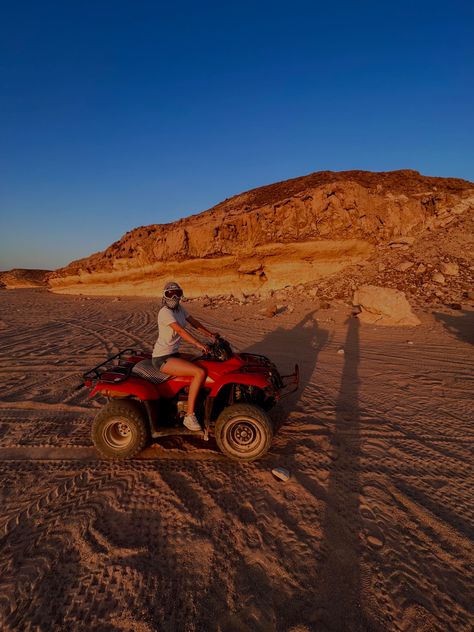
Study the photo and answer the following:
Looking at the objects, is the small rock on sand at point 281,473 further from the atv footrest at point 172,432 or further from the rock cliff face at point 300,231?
the rock cliff face at point 300,231

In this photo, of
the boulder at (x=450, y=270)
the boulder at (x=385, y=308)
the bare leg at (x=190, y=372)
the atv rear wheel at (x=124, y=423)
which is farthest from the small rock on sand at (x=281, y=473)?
the boulder at (x=450, y=270)

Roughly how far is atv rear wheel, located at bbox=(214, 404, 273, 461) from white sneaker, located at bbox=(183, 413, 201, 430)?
8.9 inches

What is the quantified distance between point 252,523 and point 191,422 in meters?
1.17

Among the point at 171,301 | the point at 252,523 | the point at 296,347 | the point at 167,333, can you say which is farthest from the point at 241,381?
the point at 296,347

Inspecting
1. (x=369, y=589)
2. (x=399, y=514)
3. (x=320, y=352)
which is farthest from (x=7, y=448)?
(x=320, y=352)

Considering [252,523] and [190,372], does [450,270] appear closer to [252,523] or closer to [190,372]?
[190,372]

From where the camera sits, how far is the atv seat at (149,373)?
3.58 metres

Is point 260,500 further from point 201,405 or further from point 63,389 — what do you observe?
point 63,389

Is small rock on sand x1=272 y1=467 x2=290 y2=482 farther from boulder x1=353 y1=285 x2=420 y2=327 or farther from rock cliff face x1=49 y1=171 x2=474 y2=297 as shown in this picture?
rock cliff face x1=49 y1=171 x2=474 y2=297

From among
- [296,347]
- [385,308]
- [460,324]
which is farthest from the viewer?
[385,308]

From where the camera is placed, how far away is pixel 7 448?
3.70 meters

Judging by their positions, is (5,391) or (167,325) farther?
(5,391)

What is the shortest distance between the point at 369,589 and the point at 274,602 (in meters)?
0.63

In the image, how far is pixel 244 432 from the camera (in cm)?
343
